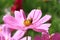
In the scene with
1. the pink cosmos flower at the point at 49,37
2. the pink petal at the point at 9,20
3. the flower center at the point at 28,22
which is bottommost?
the pink cosmos flower at the point at 49,37

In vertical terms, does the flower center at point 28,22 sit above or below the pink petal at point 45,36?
above

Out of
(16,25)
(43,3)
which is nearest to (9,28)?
(16,25)

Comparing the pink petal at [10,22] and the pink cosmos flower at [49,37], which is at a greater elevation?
the pink petal at [10,22]

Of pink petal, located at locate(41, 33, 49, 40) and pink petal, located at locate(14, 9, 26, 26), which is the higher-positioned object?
pink petal, located at locate(14, 9, 26, 26)

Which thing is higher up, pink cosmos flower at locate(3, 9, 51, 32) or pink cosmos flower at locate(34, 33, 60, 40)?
pink cosmos flower at locate(3, 9, 51, 32)

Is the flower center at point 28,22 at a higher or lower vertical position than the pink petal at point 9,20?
lower

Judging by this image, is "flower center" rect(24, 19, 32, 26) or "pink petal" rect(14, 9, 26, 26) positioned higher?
"pink petal" rect(14, 9, 26, 26)

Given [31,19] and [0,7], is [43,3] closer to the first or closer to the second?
[0,7]

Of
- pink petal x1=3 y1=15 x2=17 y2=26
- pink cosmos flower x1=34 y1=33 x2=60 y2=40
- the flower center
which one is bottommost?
pink cosmos flower x1=34 y1=33 x2=60 y2=40
